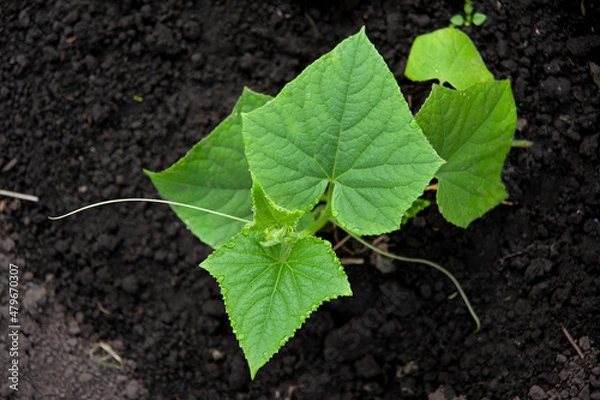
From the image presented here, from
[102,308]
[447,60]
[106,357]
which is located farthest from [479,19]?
[106,357]

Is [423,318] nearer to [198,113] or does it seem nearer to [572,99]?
[572,99]

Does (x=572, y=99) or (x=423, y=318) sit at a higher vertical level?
(x=572, y=99)

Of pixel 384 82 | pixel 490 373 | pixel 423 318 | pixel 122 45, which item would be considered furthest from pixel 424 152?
pixel 122 45

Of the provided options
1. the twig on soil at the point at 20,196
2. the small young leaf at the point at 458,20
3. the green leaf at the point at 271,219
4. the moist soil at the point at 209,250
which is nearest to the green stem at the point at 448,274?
the moist soil at the point at 209,250

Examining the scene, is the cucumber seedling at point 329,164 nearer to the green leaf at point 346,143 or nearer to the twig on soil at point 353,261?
the green leaf at point 346,143

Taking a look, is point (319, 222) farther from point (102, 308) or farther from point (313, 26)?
point (102, 308)
